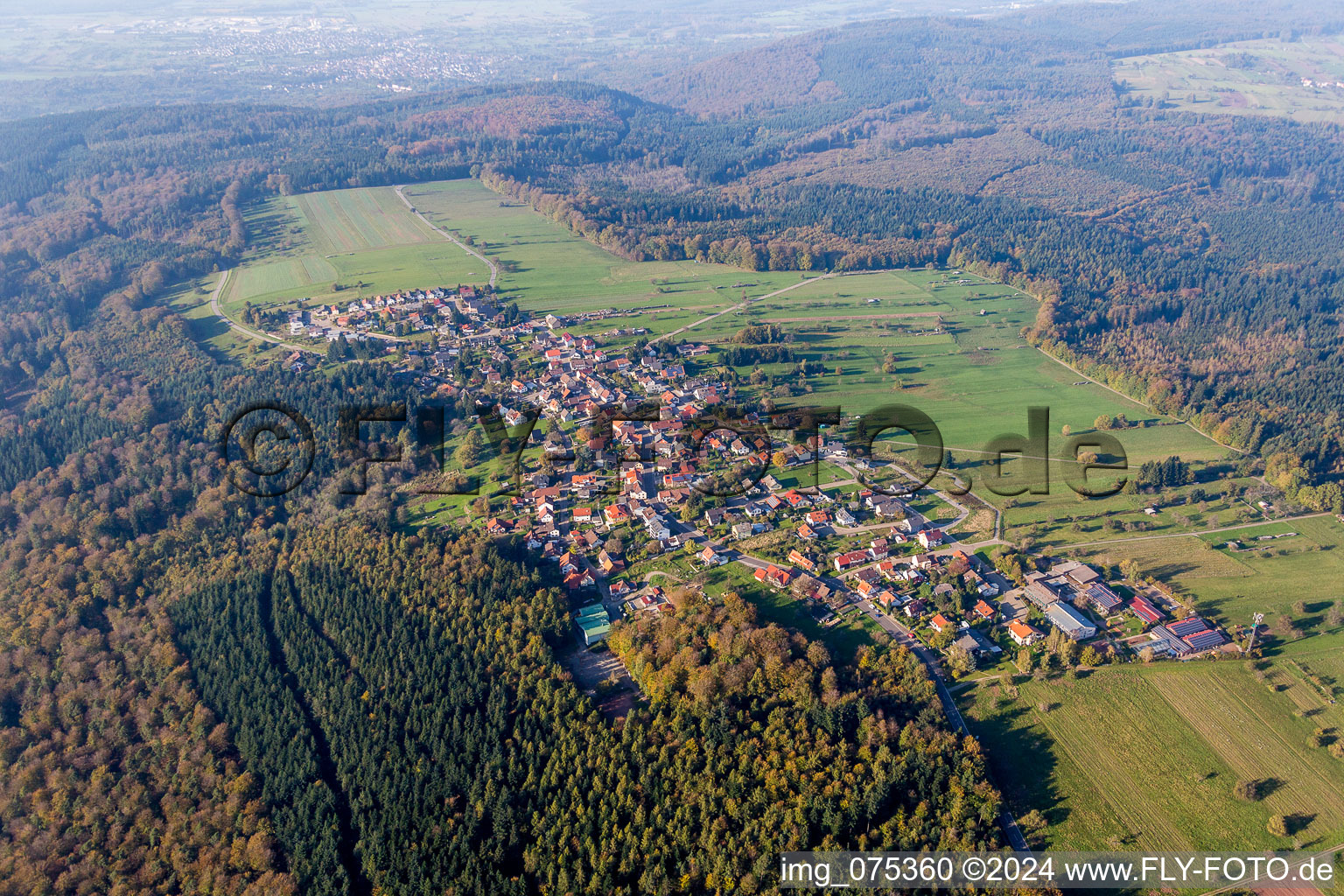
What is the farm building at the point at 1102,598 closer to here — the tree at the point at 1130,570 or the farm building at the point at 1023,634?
the tree at the point at 1130,570

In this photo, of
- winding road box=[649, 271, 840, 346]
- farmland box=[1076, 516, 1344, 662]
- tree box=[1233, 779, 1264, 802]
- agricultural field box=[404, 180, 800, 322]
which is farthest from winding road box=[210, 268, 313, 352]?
tree box=[1233, 779, 1264, 802]

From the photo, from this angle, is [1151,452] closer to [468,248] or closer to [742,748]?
[742,748]

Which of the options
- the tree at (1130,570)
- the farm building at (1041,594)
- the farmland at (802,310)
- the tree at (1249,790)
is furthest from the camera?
the farmland at (802,310)

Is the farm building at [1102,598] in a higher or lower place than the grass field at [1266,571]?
higher

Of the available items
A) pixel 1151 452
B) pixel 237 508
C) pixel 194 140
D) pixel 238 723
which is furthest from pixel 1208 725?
pixel 194 140

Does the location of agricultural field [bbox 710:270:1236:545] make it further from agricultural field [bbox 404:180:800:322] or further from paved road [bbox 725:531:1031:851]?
paved road [bbox 725:531:1031:851]

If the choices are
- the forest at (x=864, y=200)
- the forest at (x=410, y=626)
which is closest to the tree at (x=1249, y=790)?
the forest at (x=410, y=626)

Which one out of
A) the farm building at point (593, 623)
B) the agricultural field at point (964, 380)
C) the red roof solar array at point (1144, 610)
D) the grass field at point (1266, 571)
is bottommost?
the grass field at point (1266, 571)
